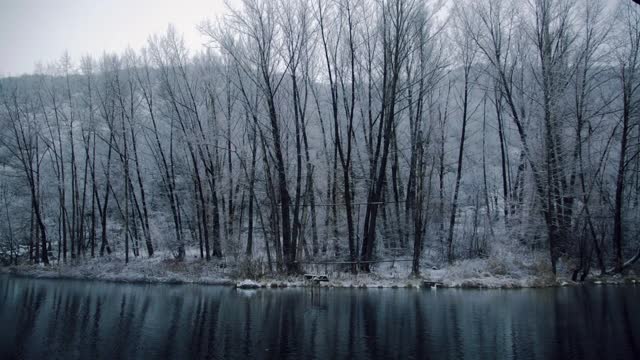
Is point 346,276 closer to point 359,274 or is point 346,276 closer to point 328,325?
point 359,274

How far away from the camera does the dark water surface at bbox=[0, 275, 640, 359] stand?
25.0 ft

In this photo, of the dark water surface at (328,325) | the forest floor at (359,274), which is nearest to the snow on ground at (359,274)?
the forest floor at (359,274)

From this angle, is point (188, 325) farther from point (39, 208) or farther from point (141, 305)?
point (39, 208)

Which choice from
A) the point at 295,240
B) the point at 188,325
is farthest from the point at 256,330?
the point at 295,240

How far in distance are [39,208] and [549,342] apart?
3268cm

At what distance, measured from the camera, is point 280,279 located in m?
19.2

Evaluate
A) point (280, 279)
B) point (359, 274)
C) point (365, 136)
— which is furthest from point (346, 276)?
point (365, 136)

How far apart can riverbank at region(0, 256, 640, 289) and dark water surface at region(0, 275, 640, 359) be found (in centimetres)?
166

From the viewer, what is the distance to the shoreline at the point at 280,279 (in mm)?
17625

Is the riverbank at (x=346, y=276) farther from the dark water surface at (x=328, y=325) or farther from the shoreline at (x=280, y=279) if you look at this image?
the dark water surface at (x=328, y=325)

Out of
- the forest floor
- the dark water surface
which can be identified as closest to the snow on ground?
the forest floor

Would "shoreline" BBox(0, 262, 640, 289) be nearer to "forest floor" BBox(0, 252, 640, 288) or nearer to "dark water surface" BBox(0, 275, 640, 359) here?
"forest floor" BBox(0, 252, 640, 288)

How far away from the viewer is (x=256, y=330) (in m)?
9.43

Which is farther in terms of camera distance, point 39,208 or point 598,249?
point 39,208
